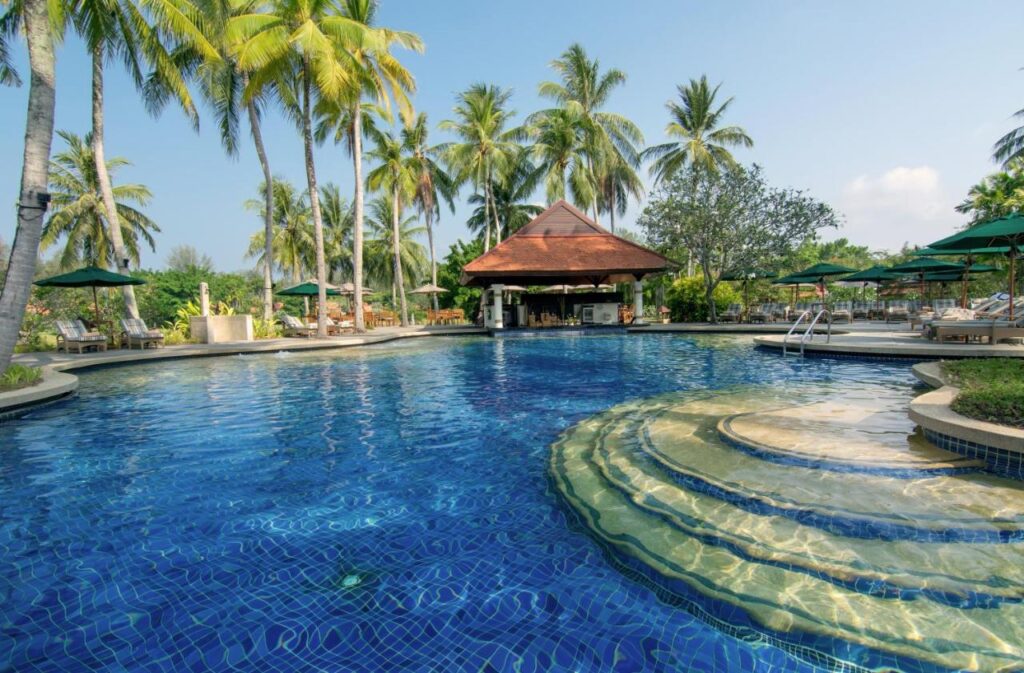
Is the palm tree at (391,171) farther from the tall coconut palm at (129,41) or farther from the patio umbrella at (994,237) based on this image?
the patio umbrella at (994,237)

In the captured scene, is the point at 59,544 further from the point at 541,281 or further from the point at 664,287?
the point at 664,287

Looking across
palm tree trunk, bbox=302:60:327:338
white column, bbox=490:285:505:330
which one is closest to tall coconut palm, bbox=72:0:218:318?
palm tree trunk, bbox=302:60:327:338

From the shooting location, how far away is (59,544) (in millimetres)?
3506

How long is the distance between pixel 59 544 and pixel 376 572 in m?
2.34

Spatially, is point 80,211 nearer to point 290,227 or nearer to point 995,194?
point 290,227

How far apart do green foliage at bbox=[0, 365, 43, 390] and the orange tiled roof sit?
1385 centimetres

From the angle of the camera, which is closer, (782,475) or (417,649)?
(417,649)

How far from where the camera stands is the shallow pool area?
2447 mm

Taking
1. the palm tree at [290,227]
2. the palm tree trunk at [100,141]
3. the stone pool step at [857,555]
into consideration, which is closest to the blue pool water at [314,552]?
the stone pool step at [857,555]

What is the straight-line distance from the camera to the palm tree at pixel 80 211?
81.7 feet

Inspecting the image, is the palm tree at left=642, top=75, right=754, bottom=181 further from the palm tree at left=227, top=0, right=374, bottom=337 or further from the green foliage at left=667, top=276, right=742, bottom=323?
the palm tree at left=227, top=0, right=374, bottom=337

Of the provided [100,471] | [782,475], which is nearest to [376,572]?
[782,475]

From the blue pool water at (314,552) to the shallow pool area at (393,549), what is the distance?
17mm

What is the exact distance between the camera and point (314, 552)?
3381 millimetres
